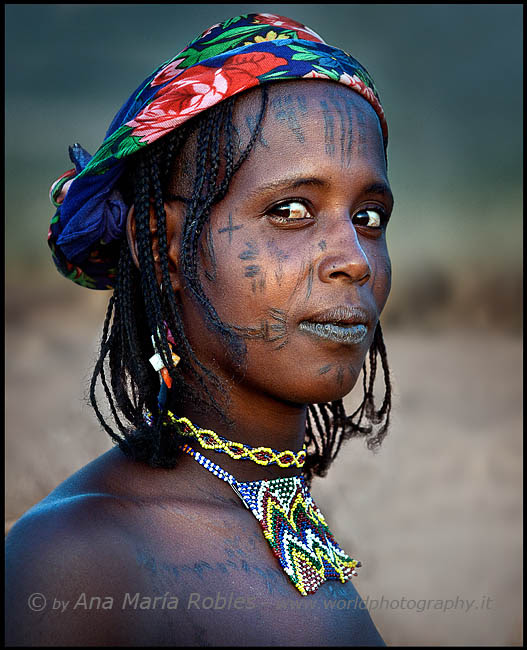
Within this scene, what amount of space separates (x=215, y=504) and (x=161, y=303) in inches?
21.0

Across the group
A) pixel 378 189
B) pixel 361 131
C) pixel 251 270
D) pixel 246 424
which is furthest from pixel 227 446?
pixel 361 131

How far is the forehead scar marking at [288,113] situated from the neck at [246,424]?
0.67m

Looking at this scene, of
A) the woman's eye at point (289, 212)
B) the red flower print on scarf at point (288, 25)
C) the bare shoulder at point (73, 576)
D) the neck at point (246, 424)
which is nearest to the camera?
the bare shoulder at point (73, 576)

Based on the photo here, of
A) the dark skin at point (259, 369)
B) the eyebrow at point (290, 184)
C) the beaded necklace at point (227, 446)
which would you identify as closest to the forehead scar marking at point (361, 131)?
the dark skin at point (259, 369)

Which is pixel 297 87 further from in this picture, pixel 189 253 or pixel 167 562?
pixel 167 562

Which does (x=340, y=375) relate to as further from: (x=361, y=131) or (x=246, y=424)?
(x=361, y=131)

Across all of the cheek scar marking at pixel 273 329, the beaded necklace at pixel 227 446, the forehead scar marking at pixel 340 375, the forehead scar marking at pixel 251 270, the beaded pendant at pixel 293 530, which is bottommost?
the beaded pendant at pixel 293 530

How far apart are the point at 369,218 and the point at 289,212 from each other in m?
0.27

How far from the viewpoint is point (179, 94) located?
1.85 m

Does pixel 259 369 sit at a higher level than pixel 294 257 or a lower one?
lower

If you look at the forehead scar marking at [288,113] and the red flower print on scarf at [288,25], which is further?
the red flower print on scarf at [288,25]

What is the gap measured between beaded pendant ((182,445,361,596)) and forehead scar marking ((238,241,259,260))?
1.69 ft

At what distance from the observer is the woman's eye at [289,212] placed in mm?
1768

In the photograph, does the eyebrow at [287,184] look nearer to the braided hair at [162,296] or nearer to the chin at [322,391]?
the braided hair at [162,296]
